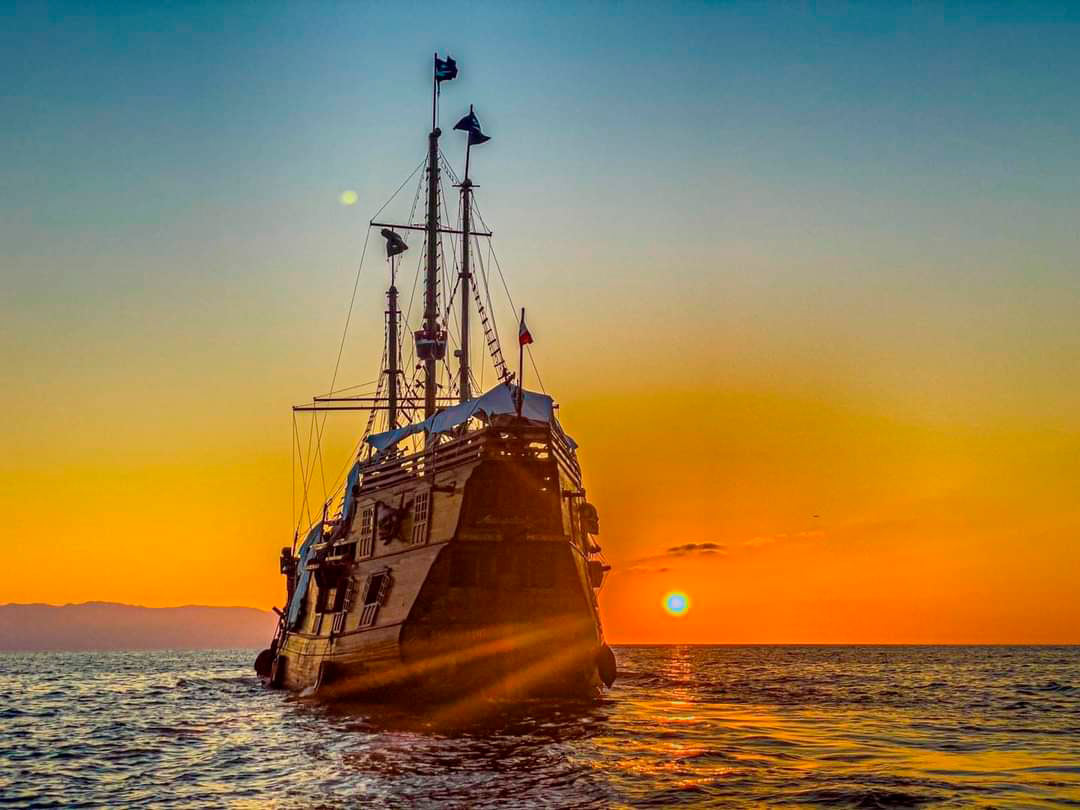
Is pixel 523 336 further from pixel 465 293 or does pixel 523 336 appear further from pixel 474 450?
pixel 465 293

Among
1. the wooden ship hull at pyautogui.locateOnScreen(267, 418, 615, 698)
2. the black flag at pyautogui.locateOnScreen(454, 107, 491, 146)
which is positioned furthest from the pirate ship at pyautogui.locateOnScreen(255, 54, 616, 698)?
the black flag at pyautogui.locateOnScreen(454, 107, 491, 146)

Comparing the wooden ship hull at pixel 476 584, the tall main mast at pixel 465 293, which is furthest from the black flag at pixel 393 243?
the wooden ship hull at pixel 476 584

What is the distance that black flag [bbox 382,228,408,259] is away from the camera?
53.8 meters

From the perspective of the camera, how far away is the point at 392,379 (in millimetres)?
58812

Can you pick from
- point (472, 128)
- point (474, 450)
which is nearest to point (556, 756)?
point (474, 450)

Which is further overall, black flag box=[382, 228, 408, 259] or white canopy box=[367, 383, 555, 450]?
black flag box=[382, 228, 408, 259]

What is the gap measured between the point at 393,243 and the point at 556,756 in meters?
34.9

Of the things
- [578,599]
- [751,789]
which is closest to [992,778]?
[751,789]

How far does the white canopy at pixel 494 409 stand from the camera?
3684 centimetres

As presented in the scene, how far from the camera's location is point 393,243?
53.9 metres

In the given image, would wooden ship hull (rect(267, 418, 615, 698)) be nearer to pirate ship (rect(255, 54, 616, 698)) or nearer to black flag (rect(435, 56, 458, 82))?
pirate ship (rect(255, 54, 616, 698))

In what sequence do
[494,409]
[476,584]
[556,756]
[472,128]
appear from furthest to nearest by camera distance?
1. [472,128]
2. [494,409]
3. [476,584]
4. [556,756]

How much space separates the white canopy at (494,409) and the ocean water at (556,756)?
10.3 m

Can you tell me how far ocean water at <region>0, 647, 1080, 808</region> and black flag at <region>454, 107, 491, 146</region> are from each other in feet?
84.5
